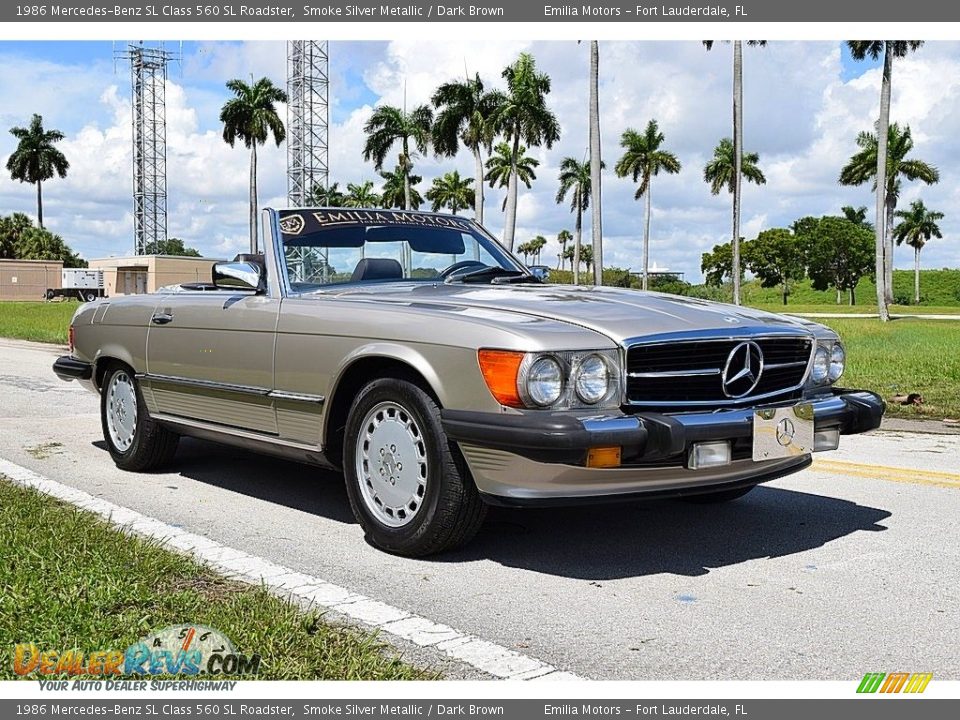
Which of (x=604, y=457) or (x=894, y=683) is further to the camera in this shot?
(x=604, y=457)

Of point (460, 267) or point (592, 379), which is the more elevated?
point (460, 267)

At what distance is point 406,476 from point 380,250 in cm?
177

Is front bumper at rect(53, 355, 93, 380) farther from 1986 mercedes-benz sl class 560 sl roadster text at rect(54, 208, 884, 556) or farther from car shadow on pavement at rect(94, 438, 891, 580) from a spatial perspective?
car shadow on pavement at rect(94, 438, 891, 580)

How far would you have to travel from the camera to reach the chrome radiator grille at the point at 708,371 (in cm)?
406

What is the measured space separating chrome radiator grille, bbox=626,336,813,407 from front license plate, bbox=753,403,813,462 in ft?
0.47

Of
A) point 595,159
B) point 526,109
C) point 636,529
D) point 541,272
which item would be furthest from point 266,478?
point 526,109

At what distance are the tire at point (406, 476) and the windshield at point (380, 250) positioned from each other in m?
1.12

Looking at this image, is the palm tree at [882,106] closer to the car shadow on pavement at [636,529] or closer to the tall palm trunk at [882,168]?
the tall palm trunk at [882,168]

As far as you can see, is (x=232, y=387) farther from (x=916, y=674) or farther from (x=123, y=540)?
(x=916, y=674)

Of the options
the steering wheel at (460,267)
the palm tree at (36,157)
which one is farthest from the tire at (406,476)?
the palm tree at (36,157)

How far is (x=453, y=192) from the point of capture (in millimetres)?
74438

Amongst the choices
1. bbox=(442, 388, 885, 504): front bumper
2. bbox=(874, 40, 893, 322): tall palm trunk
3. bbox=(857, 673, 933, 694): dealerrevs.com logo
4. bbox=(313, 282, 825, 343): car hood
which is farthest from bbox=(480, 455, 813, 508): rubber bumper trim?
bbox=(874, 40, 893, 322): tall palm trunk

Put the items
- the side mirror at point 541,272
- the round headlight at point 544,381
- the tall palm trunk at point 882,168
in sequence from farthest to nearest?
1. the tall palm trunk at point 882,168
2. the side mirror at point 541,272
3. the round headlight at point 544,381

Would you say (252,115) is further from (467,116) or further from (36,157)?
(36,157)
